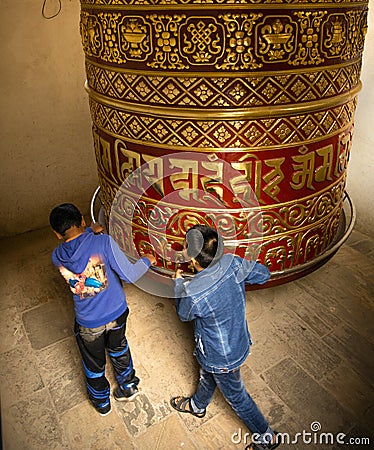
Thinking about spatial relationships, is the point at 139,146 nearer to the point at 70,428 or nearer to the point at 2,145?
the point at 70,428

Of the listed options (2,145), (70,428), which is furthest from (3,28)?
(70,428)

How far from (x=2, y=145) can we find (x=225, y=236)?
6.56ft

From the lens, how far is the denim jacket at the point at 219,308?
4.98ft

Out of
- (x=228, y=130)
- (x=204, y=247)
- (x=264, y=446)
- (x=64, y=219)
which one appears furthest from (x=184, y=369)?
(x=228, y=130)

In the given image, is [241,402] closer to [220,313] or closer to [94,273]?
[220,313]

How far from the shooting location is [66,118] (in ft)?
10.7

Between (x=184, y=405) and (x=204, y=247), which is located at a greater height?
(x=204, y=247)

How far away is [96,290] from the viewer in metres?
1.73

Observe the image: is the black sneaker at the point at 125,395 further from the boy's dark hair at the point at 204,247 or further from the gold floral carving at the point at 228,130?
the gold floral carving at the point at 228,130

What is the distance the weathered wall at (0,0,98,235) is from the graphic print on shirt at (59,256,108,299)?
179 cm

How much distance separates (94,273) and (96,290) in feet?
0.26

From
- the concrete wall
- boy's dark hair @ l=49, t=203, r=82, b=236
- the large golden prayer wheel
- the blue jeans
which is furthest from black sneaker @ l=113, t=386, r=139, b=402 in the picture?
the concrete wall

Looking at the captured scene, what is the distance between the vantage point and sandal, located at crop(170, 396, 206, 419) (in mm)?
1897

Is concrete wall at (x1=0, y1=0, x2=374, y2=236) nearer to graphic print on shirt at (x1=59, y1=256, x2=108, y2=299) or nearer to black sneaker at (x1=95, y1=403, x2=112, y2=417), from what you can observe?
graphic print on shirt at (x1=59, y1=256, x2=108, y2=299)
